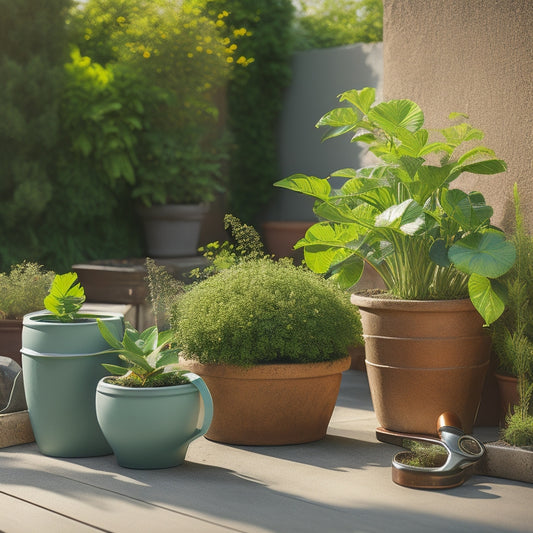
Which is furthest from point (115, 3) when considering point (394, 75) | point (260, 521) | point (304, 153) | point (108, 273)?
point (260, 521)

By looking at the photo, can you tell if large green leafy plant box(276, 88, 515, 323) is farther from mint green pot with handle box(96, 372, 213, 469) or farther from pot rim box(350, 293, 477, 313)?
mint green pot with handle box(96, 372, 213, 469)

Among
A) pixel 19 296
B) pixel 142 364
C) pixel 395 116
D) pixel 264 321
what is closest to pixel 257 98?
pixel 19 296

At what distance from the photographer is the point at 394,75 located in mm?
4602

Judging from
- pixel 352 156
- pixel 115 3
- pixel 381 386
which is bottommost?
pixel 381 386

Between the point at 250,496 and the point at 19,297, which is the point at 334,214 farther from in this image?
the point at 19,297

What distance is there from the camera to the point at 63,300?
364 centimetres

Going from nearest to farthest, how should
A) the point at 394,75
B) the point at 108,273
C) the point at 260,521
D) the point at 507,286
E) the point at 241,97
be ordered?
the point at 260,521 < the point at 507,286 < the point at 394,75 < the point at 108,273 < the point at 241,97

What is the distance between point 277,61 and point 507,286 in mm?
6316

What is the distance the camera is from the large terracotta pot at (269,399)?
366 centimetres

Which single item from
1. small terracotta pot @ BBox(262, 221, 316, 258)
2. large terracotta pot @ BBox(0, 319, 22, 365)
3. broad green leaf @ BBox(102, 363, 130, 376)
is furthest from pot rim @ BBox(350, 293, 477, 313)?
small terracotta pot @ BBox(262, 221, 316, 258)

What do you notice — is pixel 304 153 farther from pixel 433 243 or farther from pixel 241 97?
pixel 433 243

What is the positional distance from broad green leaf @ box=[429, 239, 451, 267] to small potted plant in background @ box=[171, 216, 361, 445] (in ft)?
1.58

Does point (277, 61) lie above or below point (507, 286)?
above

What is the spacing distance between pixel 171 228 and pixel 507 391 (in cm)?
539
